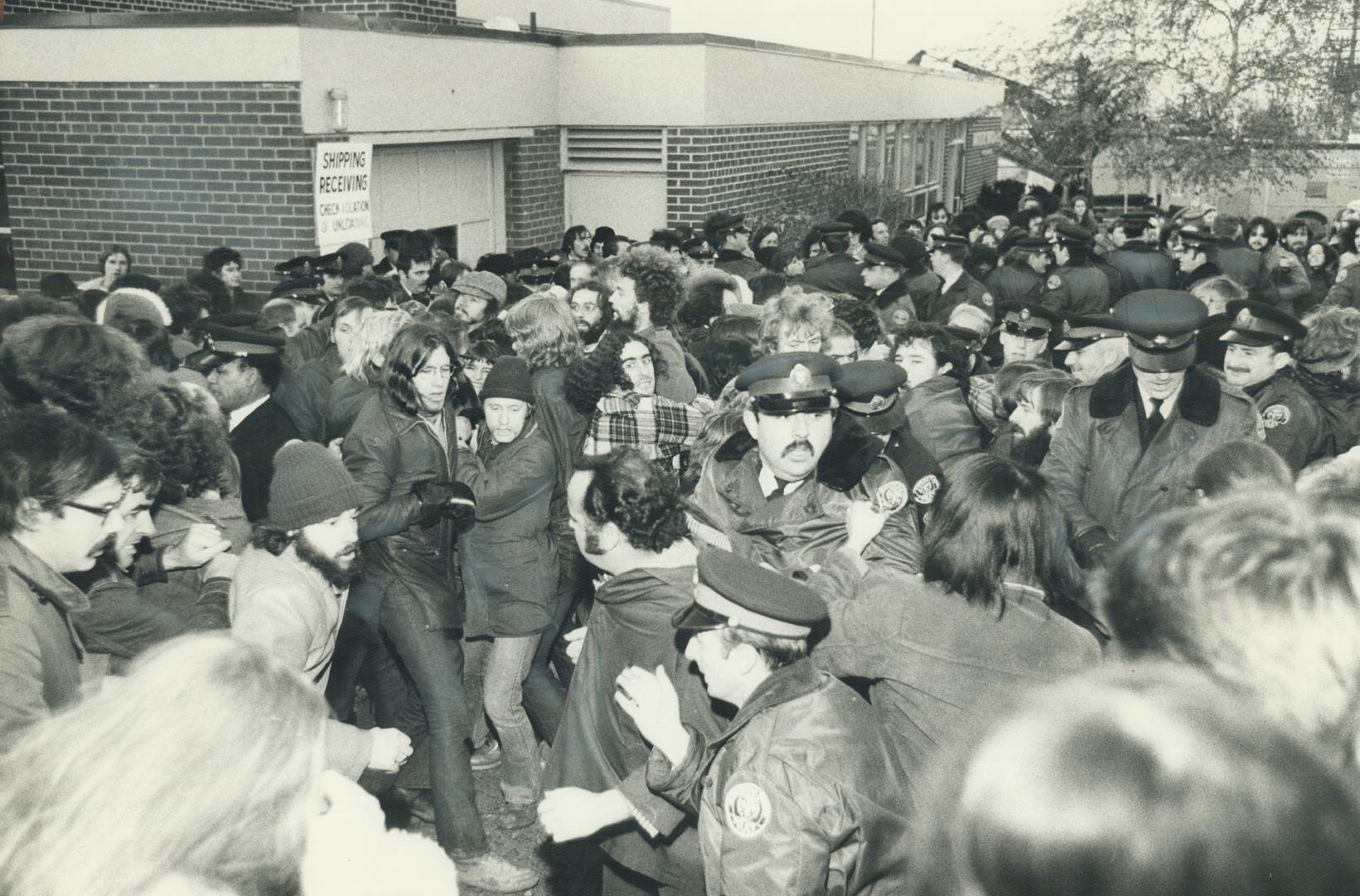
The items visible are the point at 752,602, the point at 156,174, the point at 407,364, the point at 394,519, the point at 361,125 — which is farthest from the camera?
the point at 361,125

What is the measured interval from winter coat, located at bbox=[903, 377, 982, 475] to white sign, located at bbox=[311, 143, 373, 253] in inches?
233

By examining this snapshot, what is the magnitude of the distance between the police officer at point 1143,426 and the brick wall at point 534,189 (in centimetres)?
995

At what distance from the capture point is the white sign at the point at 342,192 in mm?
9898

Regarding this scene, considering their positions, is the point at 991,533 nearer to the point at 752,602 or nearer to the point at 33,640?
the point at 752,602

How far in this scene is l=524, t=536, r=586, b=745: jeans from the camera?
5473 mm

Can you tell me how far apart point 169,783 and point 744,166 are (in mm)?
15201

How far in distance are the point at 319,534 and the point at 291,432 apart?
1.75 m

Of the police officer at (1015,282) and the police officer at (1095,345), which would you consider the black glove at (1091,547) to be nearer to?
the police officer at (1095,345)

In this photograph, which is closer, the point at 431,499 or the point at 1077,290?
the point at 431,499

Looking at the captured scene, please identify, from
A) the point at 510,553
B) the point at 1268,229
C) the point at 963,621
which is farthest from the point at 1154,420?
the point at 1268,229

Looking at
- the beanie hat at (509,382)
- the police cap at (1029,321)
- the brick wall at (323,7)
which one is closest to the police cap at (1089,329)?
the police cap at (1029,321)

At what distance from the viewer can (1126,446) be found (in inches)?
194

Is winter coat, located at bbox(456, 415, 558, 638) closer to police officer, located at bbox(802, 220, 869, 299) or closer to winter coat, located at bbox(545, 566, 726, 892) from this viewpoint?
winter coat, located at bbox(545, 566, 726, 892)

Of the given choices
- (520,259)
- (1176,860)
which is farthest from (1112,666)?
(520,259)
